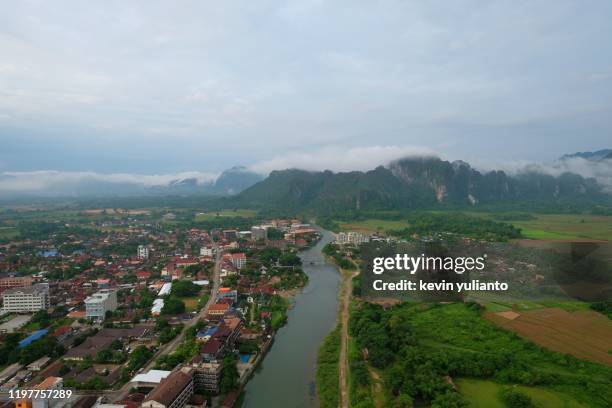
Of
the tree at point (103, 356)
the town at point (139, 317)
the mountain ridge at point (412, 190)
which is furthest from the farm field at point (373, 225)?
the tree at point (103, 356)

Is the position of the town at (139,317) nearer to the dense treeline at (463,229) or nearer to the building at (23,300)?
the building at (23,300)

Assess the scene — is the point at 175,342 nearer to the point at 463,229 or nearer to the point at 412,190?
the point at 463,229

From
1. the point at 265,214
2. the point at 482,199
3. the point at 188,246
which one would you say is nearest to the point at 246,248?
the point at 188,246

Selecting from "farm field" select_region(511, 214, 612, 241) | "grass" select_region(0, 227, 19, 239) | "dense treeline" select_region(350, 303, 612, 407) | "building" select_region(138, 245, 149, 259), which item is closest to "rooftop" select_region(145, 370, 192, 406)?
"dense treeline" select_region(350, 303, 612, 407)

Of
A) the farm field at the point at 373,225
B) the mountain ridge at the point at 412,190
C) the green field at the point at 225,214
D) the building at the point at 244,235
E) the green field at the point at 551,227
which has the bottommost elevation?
the building at the point at 244,235

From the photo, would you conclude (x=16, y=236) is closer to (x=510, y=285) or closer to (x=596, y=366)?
(x=510, y=285)

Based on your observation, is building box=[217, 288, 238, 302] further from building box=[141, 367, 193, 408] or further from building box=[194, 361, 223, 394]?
building box=[141, 367, 193, 408]
